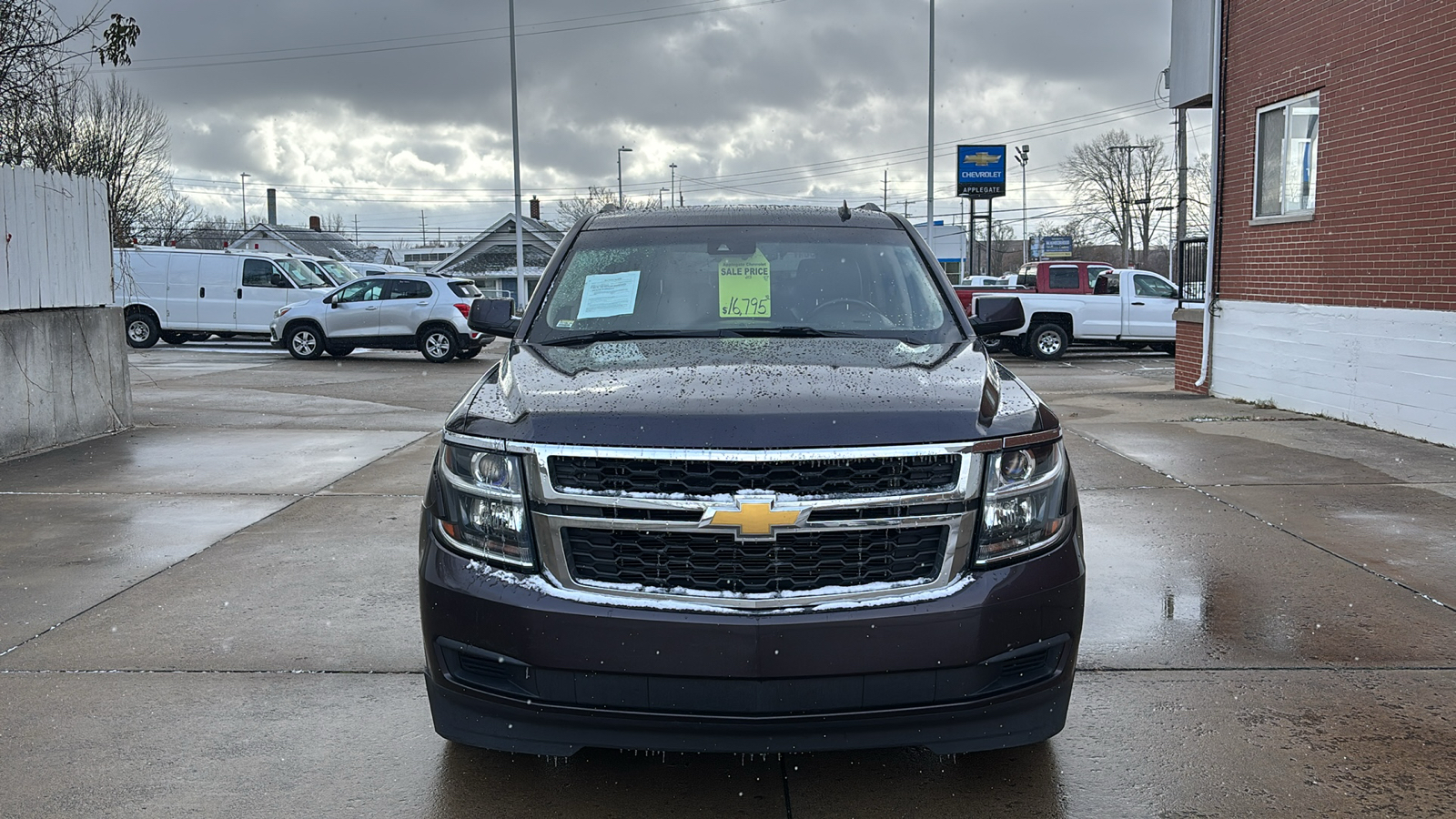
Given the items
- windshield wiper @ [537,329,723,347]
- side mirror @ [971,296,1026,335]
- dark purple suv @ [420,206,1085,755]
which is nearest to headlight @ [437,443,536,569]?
dark purple suv @ [420,206,1085,755]

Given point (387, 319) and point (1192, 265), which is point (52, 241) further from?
point (1192, 265)

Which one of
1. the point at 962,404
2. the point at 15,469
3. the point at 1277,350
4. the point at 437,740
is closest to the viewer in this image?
the point at 962,404

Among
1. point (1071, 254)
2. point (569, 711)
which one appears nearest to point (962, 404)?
point (569, 711)

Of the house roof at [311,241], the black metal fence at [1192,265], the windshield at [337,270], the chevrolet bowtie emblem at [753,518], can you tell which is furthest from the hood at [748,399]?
the house roof at [311,241]

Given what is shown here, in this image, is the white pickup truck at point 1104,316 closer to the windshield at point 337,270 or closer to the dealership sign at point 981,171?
the windshield at point 337,270

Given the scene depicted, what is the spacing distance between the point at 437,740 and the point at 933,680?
169 cm

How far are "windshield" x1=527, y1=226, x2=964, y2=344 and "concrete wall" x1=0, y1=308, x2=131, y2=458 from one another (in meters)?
6.63

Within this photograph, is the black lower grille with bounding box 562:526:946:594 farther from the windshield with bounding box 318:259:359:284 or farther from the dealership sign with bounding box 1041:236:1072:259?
the dealership sign with bounding box 1041:236:1072:259

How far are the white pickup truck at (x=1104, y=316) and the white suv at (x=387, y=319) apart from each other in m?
10.6

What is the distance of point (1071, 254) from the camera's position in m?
94.1

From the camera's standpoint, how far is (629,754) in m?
3.53

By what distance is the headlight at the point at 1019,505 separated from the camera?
9.56 ft

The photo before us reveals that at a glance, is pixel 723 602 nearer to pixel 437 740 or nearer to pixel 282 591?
pixel 437 740

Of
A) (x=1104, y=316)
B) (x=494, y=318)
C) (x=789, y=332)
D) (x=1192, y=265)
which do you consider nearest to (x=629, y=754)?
(x=789, y=332)
